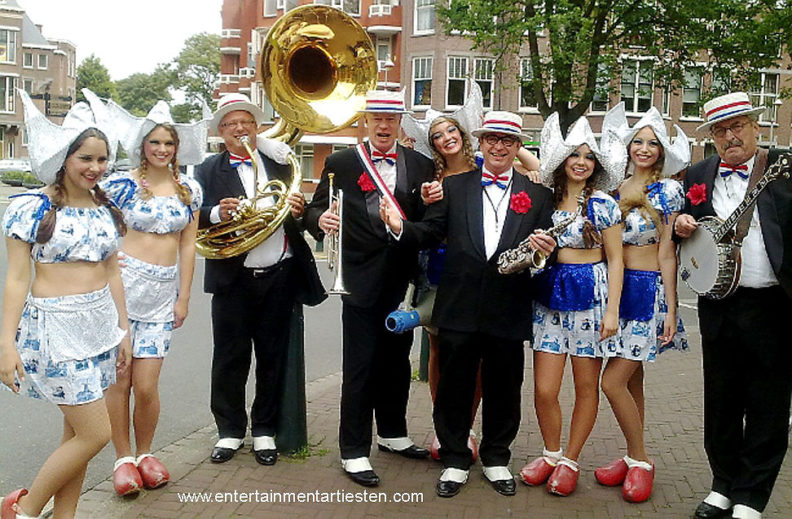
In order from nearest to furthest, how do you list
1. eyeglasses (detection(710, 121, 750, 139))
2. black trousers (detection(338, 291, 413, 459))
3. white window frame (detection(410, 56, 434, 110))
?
eyeglasses (detection(710, 121, 750, 139)) → black trousers (detection(338, 291, 413, 459)) → white window frame (detection(410, 56, 434, 110))

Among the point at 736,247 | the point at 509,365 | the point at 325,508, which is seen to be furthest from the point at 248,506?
the point at 736,247

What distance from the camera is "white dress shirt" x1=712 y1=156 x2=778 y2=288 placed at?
12.9 ft

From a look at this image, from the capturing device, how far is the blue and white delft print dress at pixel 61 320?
339 cm

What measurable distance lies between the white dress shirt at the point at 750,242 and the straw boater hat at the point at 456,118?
5.05 ft

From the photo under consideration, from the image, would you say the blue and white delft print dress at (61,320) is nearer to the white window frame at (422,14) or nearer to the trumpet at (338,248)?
the trumpet at (338,248)

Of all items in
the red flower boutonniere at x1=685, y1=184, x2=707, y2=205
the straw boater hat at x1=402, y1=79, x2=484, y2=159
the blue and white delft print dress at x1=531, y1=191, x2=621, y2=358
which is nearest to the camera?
the red flower boutonniere at x1=685, y1=184, x2=707, y2=205

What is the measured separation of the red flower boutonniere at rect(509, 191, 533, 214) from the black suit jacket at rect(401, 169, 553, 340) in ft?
0.09

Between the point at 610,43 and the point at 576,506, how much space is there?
1590 centimetres

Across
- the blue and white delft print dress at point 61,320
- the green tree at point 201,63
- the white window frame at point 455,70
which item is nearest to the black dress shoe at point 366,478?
the blue and white delft print dress at point 61,320

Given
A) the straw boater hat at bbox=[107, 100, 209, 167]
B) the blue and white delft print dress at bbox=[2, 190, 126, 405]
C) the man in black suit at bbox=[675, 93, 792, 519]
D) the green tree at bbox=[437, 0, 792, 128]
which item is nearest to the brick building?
the green tree at bbox=[437, 0, 792, 128]

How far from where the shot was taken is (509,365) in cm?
441

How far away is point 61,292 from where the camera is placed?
347cm

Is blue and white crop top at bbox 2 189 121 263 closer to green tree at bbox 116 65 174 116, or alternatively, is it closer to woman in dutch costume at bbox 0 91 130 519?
woman in dutch costume at bbox 0 91 130 519

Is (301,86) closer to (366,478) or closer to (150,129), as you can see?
(150,129)
